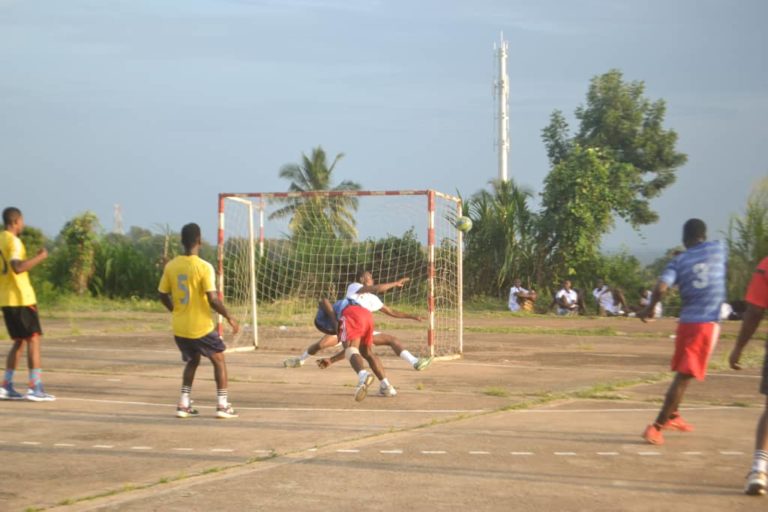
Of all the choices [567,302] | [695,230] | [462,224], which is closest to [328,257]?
[462,224]

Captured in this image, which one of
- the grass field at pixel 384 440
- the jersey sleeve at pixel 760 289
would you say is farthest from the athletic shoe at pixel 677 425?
the jersey sleeve at pixel 760 289

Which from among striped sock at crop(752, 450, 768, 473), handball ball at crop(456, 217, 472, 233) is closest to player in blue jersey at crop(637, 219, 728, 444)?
striped sock at crop(752, 450, 768, 473)

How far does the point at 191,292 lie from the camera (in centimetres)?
1057

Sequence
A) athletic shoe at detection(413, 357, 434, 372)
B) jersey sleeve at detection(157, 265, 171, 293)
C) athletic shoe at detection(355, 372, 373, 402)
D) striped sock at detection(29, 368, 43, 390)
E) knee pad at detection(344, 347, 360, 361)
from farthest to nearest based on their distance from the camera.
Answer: athletic shoe at detection(413, 357, 434, 372), knee pad at detection(344, 347, 360, 361), striped sock at detection(29, 368, 43, 390), athletic shoe at detection(355, 372, 373, 402), jersey sleeve at detection(157, 265, 171, 293)

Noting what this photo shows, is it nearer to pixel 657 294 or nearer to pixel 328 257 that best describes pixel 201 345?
pixel 657 294

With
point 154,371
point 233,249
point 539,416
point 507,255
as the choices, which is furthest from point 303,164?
point 539,416

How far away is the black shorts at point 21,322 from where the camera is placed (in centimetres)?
1167

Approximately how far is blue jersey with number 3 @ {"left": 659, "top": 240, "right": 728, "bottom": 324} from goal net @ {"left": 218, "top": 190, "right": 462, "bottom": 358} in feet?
26.5

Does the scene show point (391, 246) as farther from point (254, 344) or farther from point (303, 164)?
point (303, 164)

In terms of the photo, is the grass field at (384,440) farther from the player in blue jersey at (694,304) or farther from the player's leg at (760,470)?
the player in blue jersey at (694,304)

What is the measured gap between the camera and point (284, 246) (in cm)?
2373

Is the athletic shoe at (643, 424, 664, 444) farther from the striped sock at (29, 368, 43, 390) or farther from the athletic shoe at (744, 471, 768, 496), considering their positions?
the striped sock at (29, 368, 43, 390)

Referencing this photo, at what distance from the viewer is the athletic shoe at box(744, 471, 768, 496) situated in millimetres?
7066

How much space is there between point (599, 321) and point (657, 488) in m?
20.5
